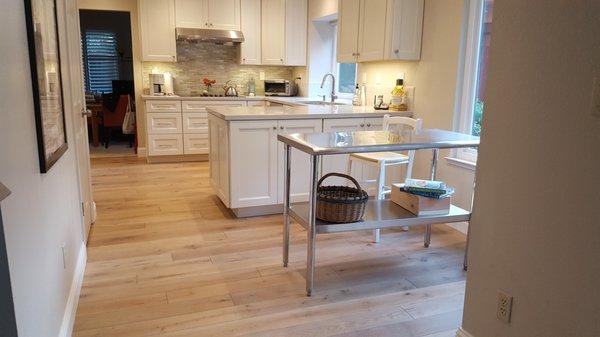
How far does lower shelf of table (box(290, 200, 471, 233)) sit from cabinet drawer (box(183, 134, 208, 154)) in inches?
142

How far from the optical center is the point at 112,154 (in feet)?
21.6

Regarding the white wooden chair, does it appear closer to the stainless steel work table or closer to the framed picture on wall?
the stainless steel work table

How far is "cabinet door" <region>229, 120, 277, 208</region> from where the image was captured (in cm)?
356

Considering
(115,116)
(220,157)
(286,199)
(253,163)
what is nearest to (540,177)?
(286,199)

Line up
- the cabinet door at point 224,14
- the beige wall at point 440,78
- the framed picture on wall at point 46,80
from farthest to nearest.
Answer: the cabinet door at point 224,14 → the beige wall at point 440,78 → the framed picture on wall at point 46,80

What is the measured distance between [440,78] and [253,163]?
1707 mm

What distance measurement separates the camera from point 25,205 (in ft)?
4.69

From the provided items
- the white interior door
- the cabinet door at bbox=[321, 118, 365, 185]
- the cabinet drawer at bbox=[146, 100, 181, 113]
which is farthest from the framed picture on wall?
the cabinet drawer at bbox=[146, 100, 181, 113]

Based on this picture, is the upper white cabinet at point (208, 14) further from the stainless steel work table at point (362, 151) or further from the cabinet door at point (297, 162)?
the stainless steel work table at point (362, 151)

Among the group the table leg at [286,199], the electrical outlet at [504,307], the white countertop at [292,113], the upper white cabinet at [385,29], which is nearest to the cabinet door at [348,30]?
the upper white cabinet at [385,29]

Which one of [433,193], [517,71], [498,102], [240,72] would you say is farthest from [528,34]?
[240,72]

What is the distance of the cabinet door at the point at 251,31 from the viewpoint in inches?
245

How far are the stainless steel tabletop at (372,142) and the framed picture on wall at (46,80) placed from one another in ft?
3.77

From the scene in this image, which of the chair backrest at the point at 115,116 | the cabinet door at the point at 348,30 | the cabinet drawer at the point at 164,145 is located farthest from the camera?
the chair backrest at the point at 115,116
